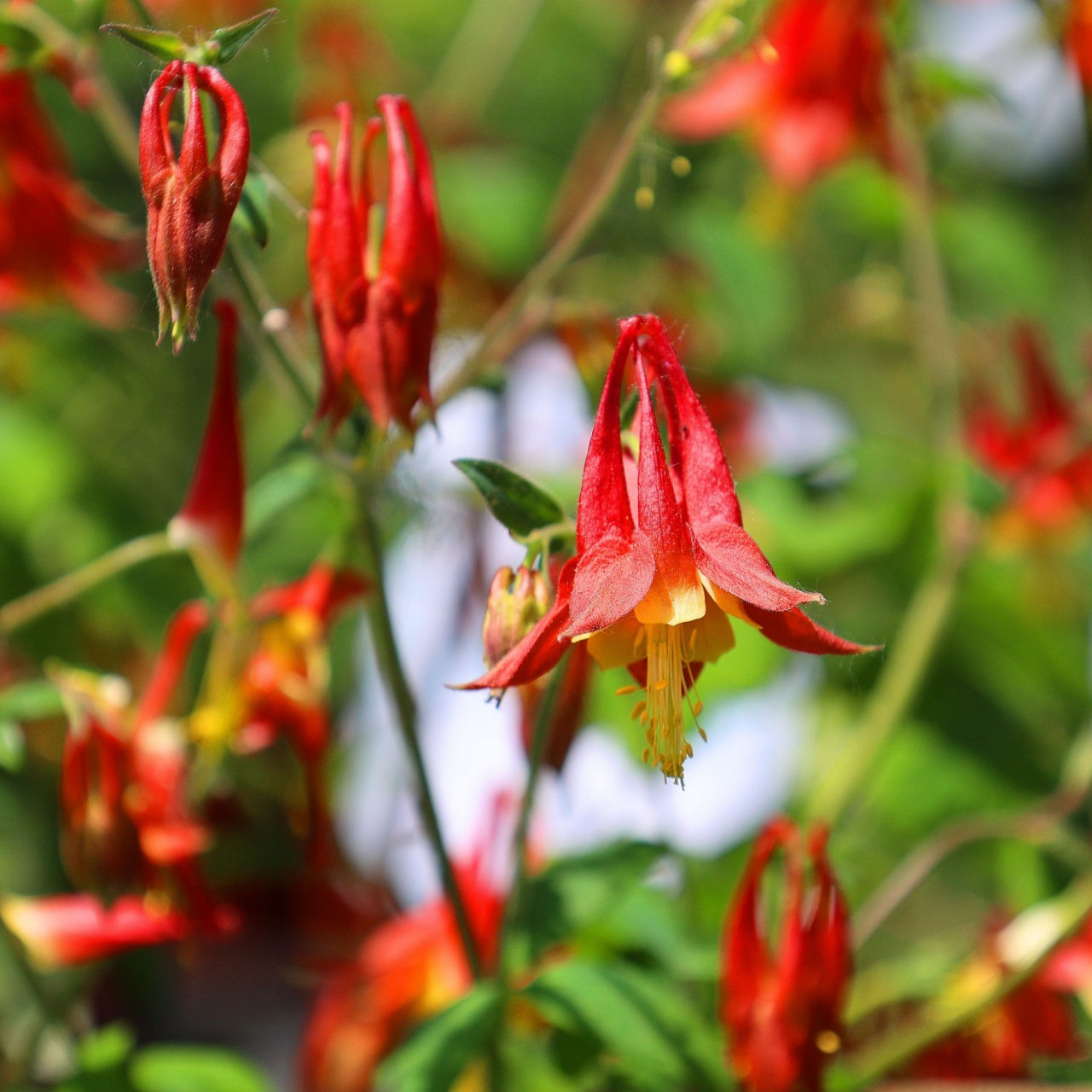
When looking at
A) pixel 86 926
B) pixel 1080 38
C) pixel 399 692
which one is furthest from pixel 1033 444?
pixel 86 926

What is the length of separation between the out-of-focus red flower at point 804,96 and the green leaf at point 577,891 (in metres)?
0.67

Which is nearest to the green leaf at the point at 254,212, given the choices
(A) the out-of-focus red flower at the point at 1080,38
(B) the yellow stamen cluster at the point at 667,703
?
(B) the yellow stamen cluster at the point at 667,703

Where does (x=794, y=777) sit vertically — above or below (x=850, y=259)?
below

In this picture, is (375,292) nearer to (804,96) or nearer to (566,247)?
(566,247)

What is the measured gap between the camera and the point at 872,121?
3.95ft

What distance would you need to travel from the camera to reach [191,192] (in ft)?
1.74

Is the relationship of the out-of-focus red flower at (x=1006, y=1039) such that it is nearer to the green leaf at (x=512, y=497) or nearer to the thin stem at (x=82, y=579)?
the green leaf at (x=512, y=497)

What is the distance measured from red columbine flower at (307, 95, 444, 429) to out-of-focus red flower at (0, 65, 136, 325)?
333 mm

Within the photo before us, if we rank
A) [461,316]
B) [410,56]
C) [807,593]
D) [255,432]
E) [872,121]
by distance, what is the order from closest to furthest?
[807,593], [872,121], [461,316], [255,432], [410,56]

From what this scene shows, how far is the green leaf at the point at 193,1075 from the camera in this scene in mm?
854

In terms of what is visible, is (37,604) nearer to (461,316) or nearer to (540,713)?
(540,713)

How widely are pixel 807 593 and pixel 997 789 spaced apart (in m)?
0.82

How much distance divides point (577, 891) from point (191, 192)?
42 cm

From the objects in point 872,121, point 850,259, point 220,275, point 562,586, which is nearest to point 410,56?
point 850,259
